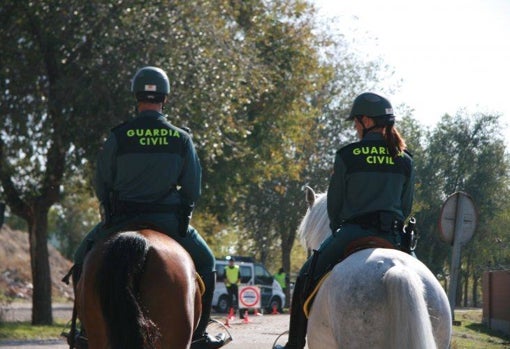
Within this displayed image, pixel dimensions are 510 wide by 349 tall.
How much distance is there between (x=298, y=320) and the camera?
838 centimetres

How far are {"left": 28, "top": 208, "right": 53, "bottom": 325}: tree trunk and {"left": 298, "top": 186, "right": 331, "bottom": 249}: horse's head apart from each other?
1854 cm

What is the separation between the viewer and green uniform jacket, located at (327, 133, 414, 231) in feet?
26.5

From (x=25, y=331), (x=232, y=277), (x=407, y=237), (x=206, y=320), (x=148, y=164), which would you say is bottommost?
(x=25, y=331)

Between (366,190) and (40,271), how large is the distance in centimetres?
2067

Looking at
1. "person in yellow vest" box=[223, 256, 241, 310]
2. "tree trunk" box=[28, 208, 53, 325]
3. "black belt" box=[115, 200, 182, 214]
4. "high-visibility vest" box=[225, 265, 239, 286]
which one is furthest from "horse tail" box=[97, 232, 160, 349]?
"high-visibility vest" box=[225, 265, 239, 286]

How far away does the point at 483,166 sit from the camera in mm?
50469

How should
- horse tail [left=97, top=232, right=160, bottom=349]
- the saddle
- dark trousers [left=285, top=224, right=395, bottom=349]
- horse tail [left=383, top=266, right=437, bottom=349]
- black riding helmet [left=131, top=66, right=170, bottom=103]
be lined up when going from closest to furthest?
horse tail [left=383, top=266, right=437, bottom=349]
horse tail [left=97, top=232, right=160, bottom=349]
the saddle
dark trousers [left=285, top=224, right=395, bottom=349]
black riding helmet [left=131, top=66, right=170, bottom=103]

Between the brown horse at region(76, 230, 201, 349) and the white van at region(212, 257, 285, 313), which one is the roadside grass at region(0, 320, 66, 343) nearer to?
the brown horse at region(76, 230, 201, 349)

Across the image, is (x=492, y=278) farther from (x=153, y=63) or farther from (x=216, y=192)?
(x=153, y=63)

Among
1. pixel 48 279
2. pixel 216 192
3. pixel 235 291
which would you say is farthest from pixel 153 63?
pixel 235 291

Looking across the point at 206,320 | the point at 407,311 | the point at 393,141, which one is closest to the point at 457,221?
the point at 206,320

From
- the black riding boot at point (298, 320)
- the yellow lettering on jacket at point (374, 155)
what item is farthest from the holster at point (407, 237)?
the black riding boot at point (298, 320)

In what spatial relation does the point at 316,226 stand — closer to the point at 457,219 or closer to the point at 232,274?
the point at 457,219

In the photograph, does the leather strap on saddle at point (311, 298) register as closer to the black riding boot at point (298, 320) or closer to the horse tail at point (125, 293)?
the black riding boot at point (298, 320)
